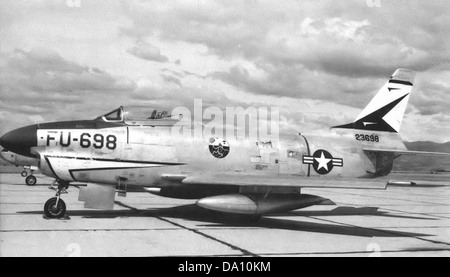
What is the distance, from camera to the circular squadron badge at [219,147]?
33.2ft

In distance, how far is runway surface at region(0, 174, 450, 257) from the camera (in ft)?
21.7

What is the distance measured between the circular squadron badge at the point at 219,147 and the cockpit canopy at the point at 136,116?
1.08 m

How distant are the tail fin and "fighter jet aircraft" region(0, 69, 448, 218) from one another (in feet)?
4.74

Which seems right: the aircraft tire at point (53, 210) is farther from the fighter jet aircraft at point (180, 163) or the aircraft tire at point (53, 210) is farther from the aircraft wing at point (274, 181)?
the aircraft wing at point (274, 181)

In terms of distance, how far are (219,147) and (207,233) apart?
101 inches

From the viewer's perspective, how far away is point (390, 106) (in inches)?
498

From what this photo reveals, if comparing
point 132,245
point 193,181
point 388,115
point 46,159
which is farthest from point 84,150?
point 388,115

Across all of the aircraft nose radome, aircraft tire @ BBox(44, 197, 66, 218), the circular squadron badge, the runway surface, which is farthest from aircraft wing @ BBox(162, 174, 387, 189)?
Answer: the aircraft nose radome

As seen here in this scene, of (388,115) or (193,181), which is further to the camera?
(388,115)

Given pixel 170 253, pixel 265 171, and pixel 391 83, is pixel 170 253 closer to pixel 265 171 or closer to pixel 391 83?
pixel 265 171
